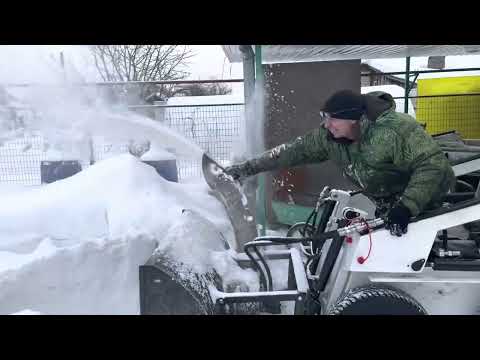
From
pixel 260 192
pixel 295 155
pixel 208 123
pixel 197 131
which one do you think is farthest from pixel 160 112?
pixel 295 155

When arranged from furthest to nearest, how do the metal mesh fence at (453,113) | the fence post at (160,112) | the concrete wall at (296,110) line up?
1. the metal mesh fence at (453,113)
2. the fence post at (160,112)
3. the concrete wall at (296,110)

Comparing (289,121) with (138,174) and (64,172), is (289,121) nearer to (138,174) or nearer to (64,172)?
(138,174)

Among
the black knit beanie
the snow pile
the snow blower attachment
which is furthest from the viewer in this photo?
the snow pile

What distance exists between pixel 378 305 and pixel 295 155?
53.0 inches

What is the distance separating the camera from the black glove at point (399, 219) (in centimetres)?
239

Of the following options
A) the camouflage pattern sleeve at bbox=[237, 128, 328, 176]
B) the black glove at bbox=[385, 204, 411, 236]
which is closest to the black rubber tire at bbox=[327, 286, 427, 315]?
the black glove at bbox=[385, 204, 411, 236]

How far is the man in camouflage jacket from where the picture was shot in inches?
98.0

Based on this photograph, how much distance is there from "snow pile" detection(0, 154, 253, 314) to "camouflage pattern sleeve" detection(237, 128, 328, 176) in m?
0.57

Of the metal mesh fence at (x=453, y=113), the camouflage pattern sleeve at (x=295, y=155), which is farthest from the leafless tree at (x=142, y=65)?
the metal mesh fence at (x=453, y=113)

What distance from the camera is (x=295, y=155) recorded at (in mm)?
3484

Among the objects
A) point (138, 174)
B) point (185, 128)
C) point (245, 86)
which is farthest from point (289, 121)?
point (138, 174)

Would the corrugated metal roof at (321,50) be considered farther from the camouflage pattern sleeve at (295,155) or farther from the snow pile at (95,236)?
the snow pile at (95,236)

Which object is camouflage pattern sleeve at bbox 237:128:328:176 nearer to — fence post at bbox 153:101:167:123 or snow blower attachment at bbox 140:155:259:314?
snow blower attachment at bbox 140:155:259:314

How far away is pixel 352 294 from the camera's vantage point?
2508 millimetres
